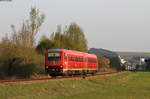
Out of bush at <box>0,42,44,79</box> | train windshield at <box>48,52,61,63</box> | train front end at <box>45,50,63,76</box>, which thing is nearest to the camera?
train front end at <box>45,50,63,76</box>

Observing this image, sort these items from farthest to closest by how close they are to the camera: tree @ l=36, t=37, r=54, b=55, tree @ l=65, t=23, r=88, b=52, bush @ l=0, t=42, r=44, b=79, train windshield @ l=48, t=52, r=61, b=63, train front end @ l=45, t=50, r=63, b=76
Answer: tree @ l=65, t=23, r=88, b=52, tree @ l=36, t=37, r=54, b=55, bush @ l=0, t=42, r=44, b=79, train windshield @ l=48, t=52, r=61, b=63, train front end @ l=45, t=50, r=63, b=76

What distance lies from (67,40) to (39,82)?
5020 cm

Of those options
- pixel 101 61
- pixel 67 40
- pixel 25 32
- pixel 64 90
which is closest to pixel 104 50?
pixel 101 61

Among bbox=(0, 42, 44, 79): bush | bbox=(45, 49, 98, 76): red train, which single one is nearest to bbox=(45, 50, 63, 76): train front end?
bbox=(45, 49, 98, 76): red train

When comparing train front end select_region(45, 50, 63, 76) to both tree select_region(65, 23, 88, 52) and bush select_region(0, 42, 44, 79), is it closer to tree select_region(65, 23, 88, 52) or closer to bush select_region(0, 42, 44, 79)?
bush select_region(0, 42, 44, 79)

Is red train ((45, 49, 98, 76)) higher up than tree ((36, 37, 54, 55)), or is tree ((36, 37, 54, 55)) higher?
tree ((36, 37, 54, 55))

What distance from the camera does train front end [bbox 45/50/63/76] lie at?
36.7m

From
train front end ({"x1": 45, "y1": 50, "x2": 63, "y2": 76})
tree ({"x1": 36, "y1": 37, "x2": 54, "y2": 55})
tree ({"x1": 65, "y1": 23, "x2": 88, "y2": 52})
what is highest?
tree ({"x1": 65, "y1": 23, "x2": 88, "y2": 52})

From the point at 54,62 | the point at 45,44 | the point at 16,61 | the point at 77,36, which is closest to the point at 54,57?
the point at 54,62

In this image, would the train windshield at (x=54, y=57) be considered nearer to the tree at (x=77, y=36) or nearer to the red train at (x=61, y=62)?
the red train at (x=61, y=62)

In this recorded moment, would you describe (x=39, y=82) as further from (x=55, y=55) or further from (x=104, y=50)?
(x=104, y=50)

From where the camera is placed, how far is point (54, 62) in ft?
121

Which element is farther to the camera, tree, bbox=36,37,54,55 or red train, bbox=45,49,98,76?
tree, bbox=36,37,54,55

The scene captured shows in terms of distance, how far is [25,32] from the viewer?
53.8m
